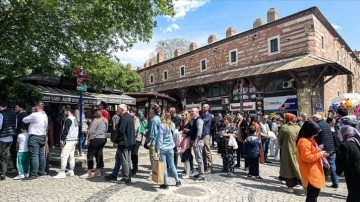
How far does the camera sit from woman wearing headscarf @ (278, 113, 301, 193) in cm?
686

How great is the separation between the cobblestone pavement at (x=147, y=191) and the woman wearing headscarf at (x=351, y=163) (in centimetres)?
174

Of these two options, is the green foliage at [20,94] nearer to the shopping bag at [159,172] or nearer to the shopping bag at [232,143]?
the shopping bag at [159,172]

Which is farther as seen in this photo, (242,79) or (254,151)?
(242,79)

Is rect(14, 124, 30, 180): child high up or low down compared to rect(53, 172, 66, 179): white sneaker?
up

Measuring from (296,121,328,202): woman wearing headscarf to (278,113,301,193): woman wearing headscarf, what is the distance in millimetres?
1877

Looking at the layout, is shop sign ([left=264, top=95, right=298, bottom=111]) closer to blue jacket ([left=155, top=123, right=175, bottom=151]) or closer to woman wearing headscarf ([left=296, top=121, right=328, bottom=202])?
blue jacket ([left=155, top=123, right=175, bottom=151])

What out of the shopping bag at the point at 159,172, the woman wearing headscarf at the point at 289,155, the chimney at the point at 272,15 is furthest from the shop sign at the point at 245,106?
the shopping bag at the point at 159,172

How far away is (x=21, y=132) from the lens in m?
7.90

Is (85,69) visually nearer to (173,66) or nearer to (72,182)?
(72,182)

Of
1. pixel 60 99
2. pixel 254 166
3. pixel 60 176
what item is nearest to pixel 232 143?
pixel 254 166

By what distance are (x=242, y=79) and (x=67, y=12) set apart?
18.8 metres

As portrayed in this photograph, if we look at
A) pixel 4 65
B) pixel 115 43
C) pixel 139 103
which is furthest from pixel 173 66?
pixel 4 65

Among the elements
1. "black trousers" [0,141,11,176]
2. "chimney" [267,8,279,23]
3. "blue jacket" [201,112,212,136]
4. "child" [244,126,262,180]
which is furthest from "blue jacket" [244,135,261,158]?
"chimney" [267,8,279,23]

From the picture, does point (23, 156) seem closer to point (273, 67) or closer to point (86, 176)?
point (86, 176)
